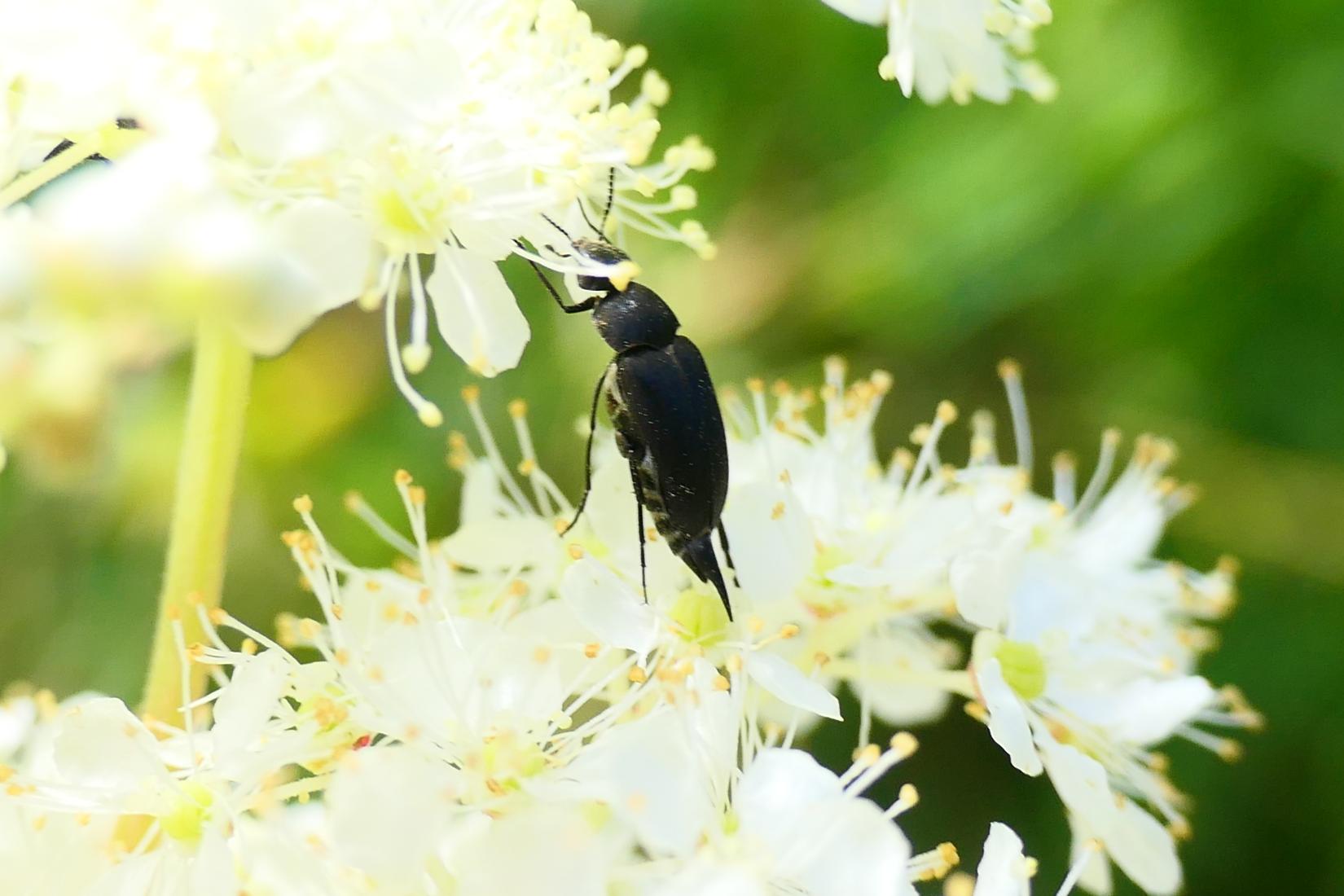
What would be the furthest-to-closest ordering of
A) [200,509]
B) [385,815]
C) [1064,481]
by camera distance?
1. [1064,481]
2. [200,509]
3. [385,815]

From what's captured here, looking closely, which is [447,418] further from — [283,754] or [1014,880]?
[1014,880]

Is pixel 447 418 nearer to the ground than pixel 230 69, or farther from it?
nearer to the ground

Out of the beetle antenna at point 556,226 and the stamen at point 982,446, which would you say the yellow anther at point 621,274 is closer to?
the beetle antenna at point 556,226

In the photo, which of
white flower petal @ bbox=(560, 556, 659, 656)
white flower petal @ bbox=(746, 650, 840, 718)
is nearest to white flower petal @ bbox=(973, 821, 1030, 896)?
white flower petal @ bbox=(746, 650, 840, 718)

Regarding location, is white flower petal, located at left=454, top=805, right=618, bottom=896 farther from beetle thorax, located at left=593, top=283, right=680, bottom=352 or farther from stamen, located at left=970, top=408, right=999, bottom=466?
stamen, located at left=970, top=408, right=999, bottom=466

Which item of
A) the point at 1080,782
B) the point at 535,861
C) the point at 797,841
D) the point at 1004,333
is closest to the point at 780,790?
the point at 797,841

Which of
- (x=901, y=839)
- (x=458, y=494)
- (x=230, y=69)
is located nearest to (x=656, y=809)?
(x=901, y=839)

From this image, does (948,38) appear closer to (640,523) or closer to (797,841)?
(640,523)
